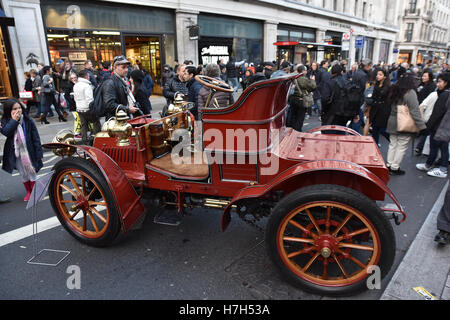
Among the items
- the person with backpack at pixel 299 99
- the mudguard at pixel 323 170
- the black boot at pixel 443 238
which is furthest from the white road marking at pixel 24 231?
the person with backpack at pixel 299 99

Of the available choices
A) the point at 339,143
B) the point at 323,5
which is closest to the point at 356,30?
the point at 323,5

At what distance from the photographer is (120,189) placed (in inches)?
113

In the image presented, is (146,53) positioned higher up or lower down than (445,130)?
higher up

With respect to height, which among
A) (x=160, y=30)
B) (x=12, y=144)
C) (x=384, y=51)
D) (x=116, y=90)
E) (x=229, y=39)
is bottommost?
(x=12, y=144)

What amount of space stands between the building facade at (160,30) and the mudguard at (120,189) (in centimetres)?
944

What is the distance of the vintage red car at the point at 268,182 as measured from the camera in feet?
7.45

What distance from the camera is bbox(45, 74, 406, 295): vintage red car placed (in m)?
2.27

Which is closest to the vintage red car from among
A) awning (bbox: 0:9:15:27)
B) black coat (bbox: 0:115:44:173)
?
black coat (bbox: 0:115:44:173)

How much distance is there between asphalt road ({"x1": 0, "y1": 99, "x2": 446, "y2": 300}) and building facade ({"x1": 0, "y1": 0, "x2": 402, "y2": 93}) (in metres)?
8.57

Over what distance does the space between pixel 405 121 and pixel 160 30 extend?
12.1 m

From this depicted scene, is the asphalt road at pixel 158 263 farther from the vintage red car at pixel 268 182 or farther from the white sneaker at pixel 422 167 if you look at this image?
the white sneaker at pixel 422 167

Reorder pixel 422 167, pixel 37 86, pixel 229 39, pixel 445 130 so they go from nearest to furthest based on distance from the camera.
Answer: pixel 445 130, pixel 422 167, pixel 37 86, pixel 229 39

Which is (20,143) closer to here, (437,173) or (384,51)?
(437,173)

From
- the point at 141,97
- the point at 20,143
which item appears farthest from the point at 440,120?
the point at 20,143
